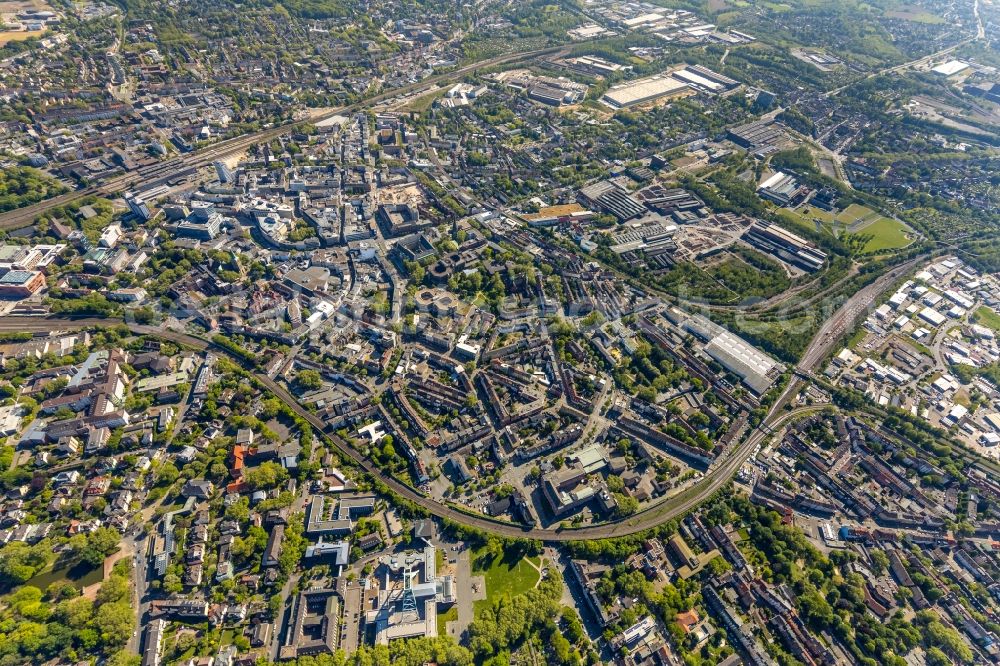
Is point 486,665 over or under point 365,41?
under

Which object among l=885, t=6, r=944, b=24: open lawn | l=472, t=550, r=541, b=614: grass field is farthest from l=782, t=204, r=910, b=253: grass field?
l=885, t=6, r=944, b=24: open lawn

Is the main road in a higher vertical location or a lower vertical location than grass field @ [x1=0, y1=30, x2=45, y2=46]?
lower

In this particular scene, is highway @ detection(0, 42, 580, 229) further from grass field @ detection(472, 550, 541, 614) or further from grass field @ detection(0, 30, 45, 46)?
grass field @ detection(472, 550, 541, 614)

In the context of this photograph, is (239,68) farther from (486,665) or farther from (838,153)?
(838,153)

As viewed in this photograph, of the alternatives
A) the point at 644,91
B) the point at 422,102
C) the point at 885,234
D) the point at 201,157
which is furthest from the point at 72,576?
the point at 644,91

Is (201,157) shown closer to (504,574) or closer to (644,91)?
(504,574)

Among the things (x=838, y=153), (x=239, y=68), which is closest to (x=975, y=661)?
(x=838, y=153)
